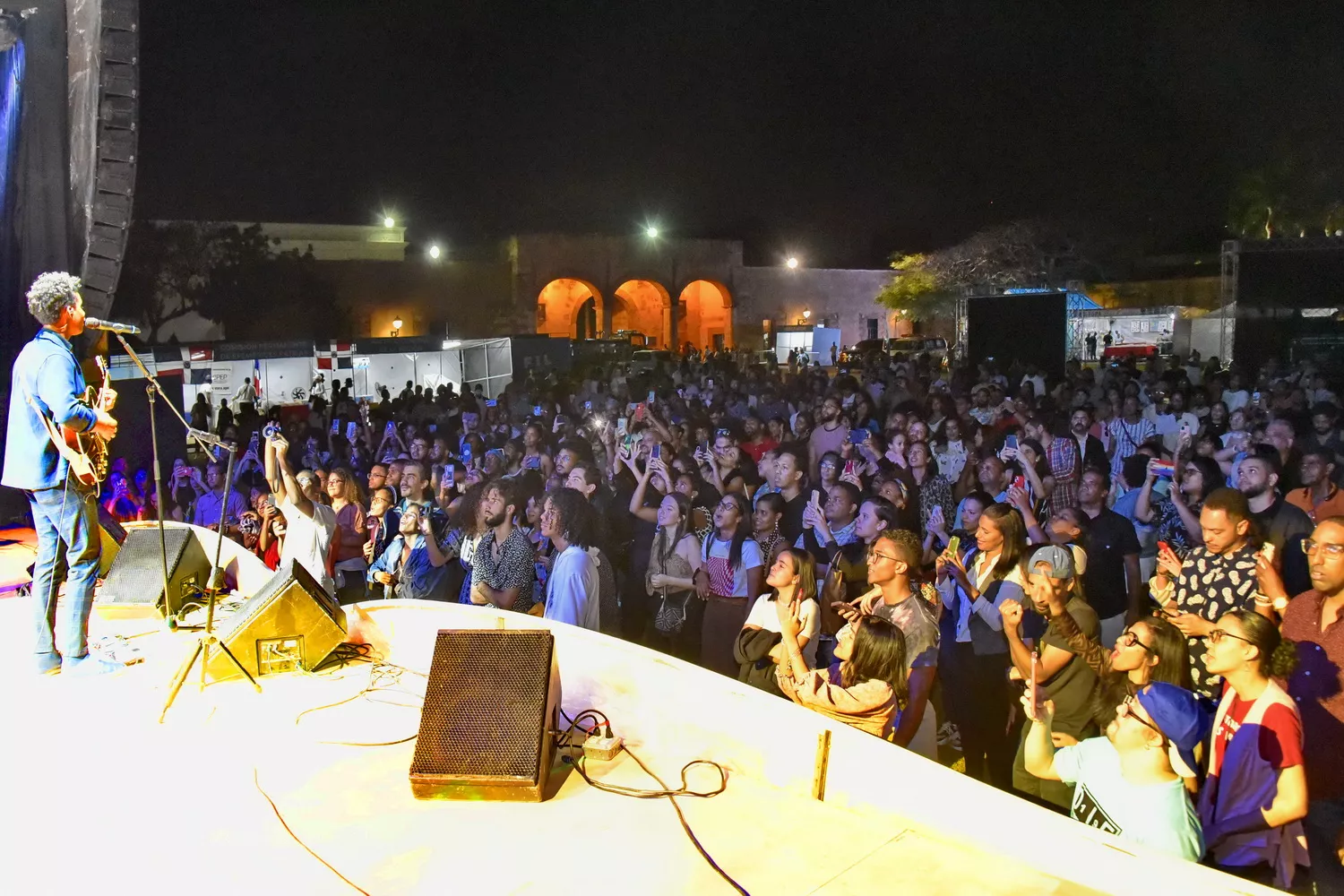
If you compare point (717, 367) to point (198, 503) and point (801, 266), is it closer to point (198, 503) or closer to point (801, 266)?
point (198, 503)

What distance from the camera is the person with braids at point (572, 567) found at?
4227mm

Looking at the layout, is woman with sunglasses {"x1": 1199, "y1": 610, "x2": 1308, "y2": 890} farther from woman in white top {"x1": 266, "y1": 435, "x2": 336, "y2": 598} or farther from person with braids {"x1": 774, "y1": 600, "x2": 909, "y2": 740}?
woman in white top {"x1": 266, "y1": 435, "x2": 336, "y2": 598}

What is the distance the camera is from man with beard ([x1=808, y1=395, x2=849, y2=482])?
6.86 m

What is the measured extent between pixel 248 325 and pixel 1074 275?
959 inches

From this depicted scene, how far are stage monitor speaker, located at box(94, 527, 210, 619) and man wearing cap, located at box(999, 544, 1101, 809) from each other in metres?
Answer: 3.66

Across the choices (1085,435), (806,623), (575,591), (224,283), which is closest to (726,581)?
(575,591)

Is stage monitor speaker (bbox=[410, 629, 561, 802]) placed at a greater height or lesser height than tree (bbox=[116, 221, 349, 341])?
lesser

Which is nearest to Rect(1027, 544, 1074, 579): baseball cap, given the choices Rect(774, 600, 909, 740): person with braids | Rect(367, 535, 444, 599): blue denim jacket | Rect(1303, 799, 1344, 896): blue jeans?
Rect(774, 600, 909, 740): person with braids

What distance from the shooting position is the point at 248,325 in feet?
80.8

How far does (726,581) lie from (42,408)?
2.71 meters

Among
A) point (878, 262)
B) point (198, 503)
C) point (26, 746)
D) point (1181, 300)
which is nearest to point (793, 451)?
point (26, 746)

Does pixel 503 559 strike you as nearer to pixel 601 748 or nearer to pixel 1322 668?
pixel 601 748

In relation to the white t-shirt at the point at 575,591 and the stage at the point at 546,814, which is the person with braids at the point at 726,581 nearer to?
the white t-shirt at the point at 575,591

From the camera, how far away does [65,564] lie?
3562 mm
